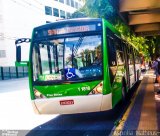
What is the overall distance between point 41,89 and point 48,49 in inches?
45.2

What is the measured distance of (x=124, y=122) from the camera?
30.1 ft

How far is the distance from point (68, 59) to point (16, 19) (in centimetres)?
4809

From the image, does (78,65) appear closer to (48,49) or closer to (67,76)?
(67,76)

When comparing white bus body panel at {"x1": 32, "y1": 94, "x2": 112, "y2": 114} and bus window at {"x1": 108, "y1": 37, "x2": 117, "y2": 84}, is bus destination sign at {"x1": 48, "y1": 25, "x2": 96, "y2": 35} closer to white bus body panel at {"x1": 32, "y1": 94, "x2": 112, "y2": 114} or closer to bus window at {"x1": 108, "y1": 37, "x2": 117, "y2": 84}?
bus window at {"x1": 108, "y1": 37, "x2": 117, "y2": 84}

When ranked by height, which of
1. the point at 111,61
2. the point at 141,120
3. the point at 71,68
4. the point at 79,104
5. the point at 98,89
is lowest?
the point at 141,120

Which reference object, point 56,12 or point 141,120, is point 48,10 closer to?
point 56,12

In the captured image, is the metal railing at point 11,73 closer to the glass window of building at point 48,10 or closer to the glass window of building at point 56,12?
the glass window of building at point 48,10

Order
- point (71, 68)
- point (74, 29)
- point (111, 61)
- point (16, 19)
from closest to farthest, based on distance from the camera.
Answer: point (71, 68)
point (74, 29)
point (111, 61)
point (16, 19)

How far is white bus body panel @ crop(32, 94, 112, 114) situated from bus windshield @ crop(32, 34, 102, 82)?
0.54 m

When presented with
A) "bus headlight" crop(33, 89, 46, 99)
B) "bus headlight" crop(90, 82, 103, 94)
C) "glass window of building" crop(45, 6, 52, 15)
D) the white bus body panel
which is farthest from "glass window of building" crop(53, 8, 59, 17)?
"bus headlight" crop(90, 82, 103, 94)

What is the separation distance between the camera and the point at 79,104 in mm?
9391

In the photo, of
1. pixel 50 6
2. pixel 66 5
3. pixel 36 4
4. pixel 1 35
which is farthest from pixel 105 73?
pixel 66 5

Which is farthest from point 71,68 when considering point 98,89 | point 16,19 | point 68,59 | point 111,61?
point 16,19

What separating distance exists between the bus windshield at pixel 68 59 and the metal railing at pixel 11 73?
41.4 meters
